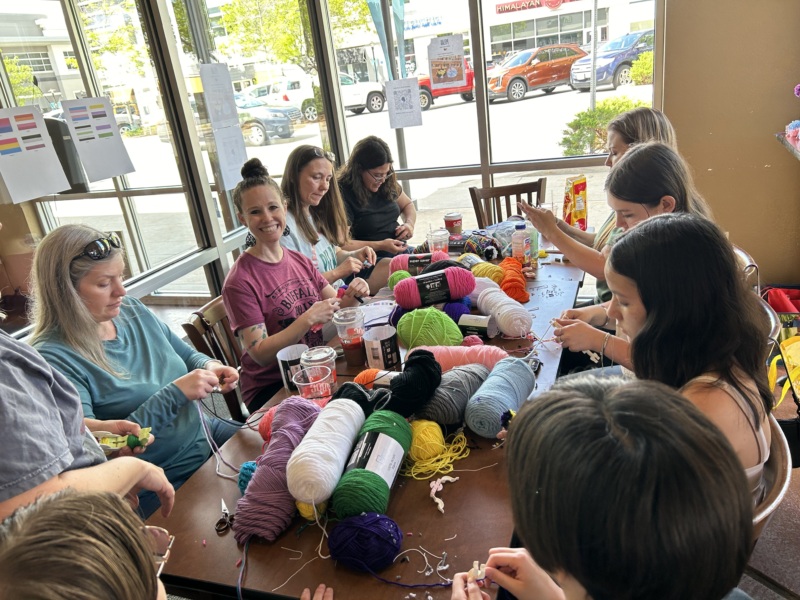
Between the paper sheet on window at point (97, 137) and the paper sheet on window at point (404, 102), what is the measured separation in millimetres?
2080

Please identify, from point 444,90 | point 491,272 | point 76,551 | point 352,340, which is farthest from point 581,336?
point 444,90

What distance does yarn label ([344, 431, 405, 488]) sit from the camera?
1202mm

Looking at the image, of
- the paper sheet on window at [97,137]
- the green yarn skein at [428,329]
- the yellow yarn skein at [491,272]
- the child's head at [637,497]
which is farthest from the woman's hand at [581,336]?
the paper sheet on window at [97,137]

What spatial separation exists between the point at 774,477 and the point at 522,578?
0.55 m

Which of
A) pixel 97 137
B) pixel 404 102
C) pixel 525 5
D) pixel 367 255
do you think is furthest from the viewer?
pixel 404 102

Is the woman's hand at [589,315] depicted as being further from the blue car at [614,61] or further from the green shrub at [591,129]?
the blue car at [614,61]

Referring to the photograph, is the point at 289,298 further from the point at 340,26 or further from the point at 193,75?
the point at 340,26

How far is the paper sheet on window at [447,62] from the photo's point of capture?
3.93 metres

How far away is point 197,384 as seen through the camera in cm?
166

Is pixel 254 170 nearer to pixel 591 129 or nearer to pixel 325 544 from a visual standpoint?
pixel 325 544

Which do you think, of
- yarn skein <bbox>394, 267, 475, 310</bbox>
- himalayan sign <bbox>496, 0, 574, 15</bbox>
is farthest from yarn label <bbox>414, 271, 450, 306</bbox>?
himalayan sign <bbox>496, 0, 574, 15</bbox>

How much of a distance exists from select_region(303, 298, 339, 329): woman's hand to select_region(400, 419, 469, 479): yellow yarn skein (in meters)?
0.77

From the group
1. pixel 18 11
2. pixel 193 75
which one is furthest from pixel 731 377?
pixel 193 75

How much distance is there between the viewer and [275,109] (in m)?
3.87
